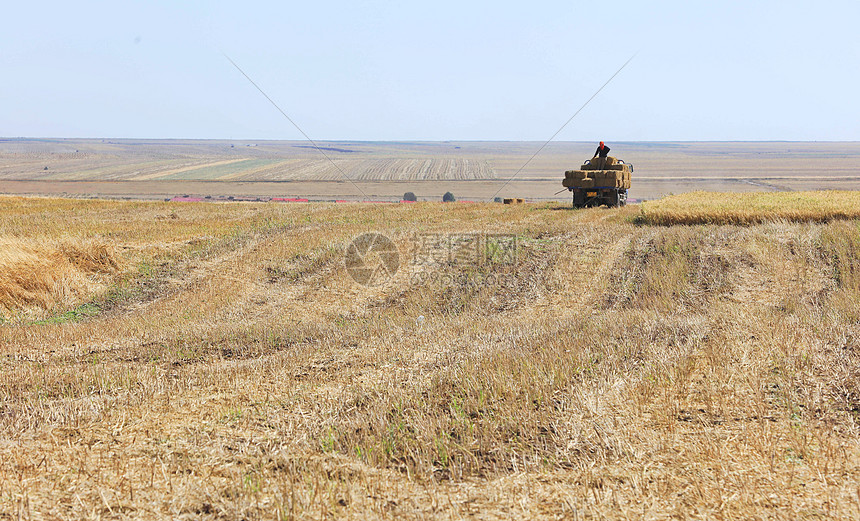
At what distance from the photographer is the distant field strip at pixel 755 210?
1844 cm

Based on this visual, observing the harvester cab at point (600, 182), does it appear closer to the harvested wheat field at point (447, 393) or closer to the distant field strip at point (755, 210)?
the distant field strip at point (755, 210)

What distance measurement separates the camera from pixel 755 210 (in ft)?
63.2

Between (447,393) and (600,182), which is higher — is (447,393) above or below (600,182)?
below

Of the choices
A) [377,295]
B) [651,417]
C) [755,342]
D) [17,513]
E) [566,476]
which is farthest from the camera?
[377,295]

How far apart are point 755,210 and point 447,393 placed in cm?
1683

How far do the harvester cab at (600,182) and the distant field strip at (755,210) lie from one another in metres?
2.85

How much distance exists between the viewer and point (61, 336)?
415 inches

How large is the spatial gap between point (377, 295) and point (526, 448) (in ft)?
33.3

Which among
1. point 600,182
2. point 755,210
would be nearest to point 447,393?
point 755,210

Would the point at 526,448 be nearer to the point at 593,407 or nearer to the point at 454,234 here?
the point at 593,407

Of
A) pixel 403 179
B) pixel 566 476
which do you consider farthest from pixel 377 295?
pixel 403 179

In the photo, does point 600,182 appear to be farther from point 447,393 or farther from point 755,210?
point 447,393

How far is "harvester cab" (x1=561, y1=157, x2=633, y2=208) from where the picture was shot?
24641 millimetres

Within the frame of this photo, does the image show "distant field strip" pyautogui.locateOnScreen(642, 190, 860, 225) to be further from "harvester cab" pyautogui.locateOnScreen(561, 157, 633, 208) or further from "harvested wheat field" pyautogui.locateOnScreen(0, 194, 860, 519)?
"harvested wheat field" pyautogui.locateOnScreen(0, 194, 860, 519)
